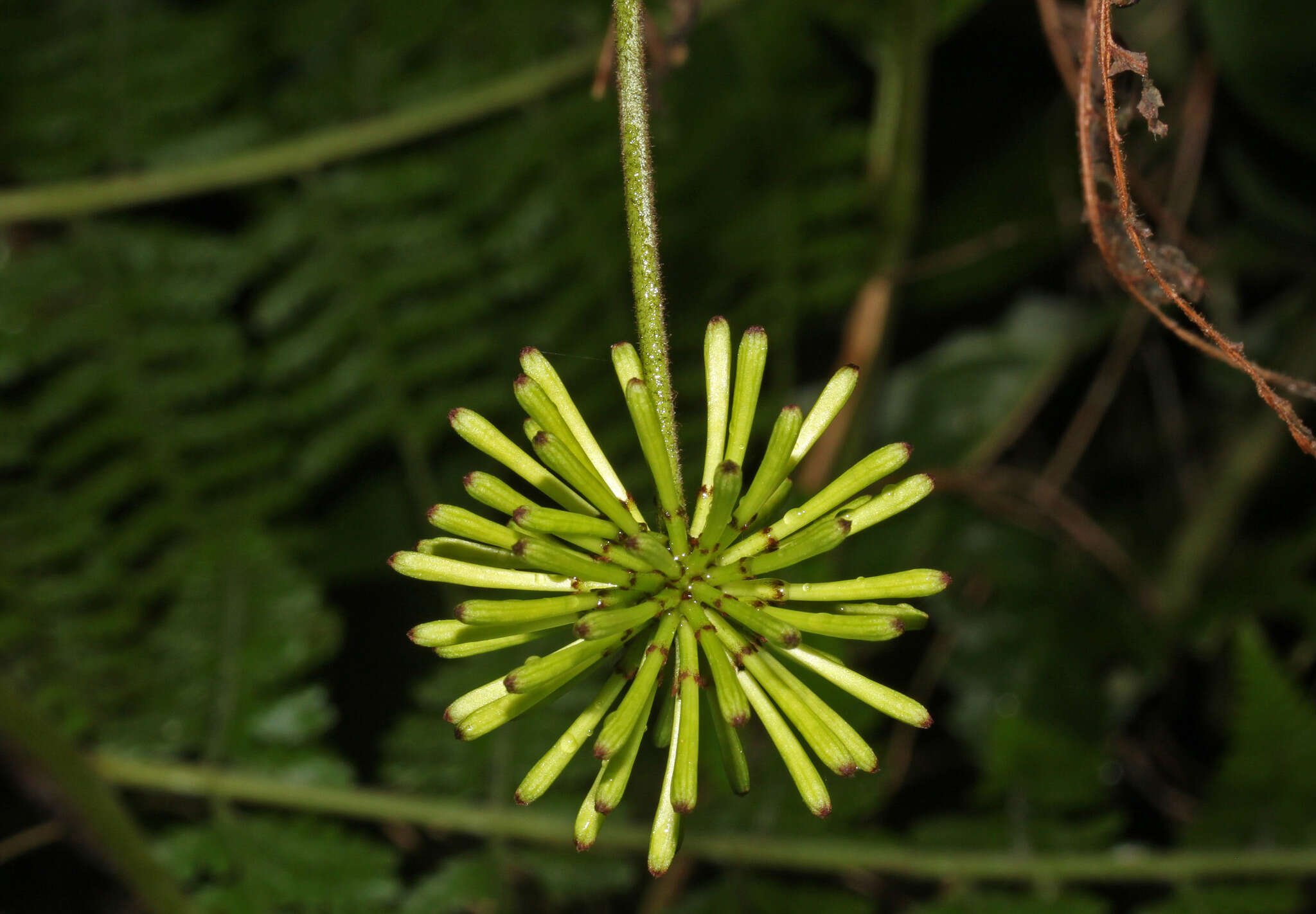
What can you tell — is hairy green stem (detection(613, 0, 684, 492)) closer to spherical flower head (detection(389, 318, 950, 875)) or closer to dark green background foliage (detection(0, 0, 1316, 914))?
spherical flower head (detection(389, 318, 950, 875))

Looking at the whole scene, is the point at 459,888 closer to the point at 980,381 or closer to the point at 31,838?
the point at 31,838

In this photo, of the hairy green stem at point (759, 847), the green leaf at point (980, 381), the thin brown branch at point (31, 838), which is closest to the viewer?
the hairy green stem at point (759, 847)

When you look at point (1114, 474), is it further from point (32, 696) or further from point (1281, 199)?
point (32, 696)

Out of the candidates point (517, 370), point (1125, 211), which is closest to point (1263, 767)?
point (1125, 211)

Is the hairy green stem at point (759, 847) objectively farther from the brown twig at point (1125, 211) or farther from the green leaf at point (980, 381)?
the brown twig at point (1125, 211)

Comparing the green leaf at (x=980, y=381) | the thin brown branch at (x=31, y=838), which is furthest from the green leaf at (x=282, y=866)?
the green leaf at (x=980, y=381)

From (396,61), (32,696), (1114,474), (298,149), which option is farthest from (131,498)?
(1114,474)
